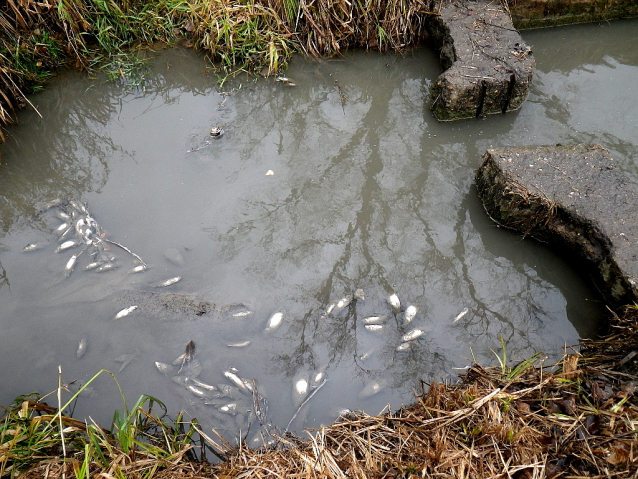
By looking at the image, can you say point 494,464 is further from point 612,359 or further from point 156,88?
point 156,88

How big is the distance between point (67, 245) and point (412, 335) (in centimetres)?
328

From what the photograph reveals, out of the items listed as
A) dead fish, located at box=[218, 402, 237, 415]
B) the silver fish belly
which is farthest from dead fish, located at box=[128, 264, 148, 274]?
dead fish, located at box=[218, 402, 237, 415]

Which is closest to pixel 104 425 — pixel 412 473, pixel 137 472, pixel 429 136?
pixel 137 472

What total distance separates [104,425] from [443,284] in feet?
9.65

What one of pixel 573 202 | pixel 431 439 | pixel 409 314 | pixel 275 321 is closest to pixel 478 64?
pixel 573 202

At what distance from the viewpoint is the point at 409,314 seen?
3732 mm

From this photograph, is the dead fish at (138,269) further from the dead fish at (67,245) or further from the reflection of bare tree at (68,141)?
the reflection of bare tree at (68,141)

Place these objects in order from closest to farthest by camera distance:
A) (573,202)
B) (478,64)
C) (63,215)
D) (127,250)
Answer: (573,202) < (127,250) < (63,215) < (478,64)

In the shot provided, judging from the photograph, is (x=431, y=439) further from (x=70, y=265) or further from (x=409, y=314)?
(x=70, y=265)

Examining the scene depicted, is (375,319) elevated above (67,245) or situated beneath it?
situated beneath

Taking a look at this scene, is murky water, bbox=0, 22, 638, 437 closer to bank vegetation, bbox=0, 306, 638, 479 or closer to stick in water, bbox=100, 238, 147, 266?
stick in water, bbox=100, 238, 147, 266

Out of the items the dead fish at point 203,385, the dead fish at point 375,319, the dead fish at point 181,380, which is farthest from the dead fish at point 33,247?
the dead fish at point 375,319

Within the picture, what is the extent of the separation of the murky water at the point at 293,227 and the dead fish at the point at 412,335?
0.16 feet

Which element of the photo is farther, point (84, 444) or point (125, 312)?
point (125, 312)
